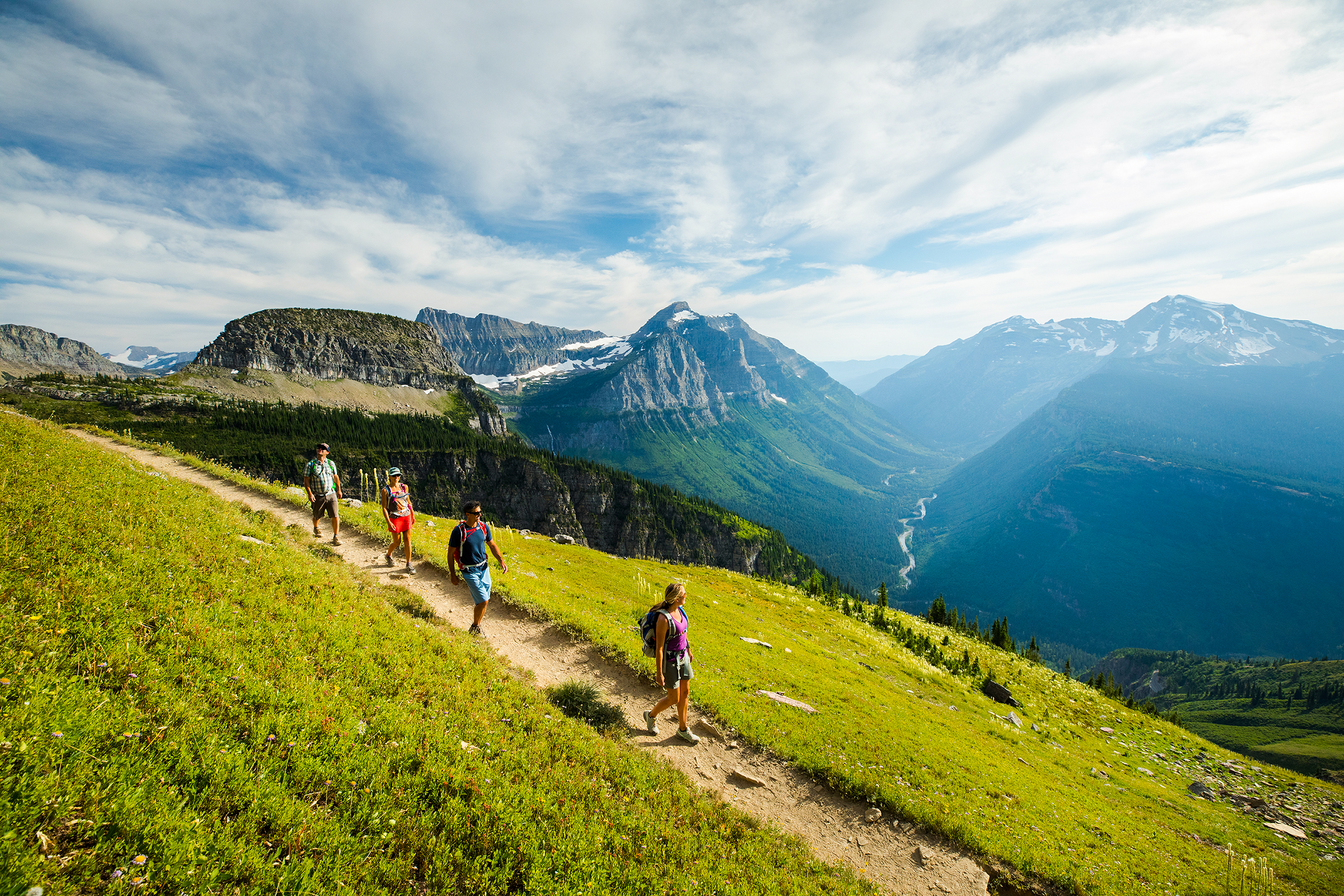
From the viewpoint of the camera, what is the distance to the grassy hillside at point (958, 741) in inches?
531

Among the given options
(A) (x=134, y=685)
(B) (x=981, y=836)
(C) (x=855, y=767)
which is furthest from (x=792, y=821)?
(A) (x=134, y=685)

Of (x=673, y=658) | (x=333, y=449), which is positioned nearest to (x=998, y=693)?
(x=673, y=658)

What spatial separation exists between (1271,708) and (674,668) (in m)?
242

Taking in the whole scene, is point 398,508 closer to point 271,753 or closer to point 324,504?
point 324,504

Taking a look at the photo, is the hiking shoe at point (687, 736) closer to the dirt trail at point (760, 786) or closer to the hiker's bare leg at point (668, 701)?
the dirt trail at point (760, 786)

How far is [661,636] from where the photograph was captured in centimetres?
1228

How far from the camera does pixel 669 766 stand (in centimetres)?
1113

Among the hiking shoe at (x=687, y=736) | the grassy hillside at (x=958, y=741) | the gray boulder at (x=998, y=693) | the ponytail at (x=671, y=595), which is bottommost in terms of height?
the gray boulder at (x=998, y=693)

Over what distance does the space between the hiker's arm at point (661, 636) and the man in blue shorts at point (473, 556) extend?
590 centimetres

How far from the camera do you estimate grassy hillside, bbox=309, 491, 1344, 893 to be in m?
13.5

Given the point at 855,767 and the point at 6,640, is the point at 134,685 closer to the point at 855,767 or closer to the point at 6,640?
the point at 6,640

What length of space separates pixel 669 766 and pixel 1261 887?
67.9 feet

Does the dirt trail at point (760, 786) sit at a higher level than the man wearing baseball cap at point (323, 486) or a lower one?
lower

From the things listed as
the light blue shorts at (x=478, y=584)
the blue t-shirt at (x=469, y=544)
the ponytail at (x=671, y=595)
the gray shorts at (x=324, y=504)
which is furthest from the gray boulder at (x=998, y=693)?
the gray shorts at (x=324, y=504)
